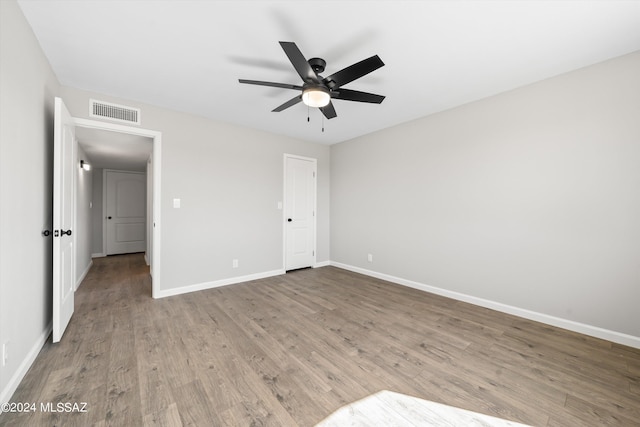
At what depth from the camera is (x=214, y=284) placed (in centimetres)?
392

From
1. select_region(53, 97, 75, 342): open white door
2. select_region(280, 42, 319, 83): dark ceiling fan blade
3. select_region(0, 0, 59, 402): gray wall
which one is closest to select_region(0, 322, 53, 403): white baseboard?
select_region(0, 0, 59, 402): gray wall

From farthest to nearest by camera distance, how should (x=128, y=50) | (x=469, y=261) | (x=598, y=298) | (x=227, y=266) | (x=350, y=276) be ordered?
(x=350, y=276), (x=227, y=266), (x=469, y=261), (x=598, y=298), (x=128, y=50)

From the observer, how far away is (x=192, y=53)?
2.30m

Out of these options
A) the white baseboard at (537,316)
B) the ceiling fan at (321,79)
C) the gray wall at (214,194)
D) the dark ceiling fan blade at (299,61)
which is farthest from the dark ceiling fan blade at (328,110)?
the white baseboard at (537,316)

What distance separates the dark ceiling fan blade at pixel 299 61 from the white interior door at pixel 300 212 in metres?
2.71

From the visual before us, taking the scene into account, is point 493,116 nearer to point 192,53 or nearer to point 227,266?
point 192,53

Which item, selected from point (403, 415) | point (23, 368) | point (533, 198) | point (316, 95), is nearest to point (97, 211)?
point (23, 368)

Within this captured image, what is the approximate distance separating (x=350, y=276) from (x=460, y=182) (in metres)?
2.33

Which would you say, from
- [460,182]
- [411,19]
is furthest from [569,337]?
[411,19]

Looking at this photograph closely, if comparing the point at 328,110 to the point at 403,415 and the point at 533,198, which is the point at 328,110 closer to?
the point at 533,198

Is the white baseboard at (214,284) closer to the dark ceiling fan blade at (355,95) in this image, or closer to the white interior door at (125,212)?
the dark ceiling fan blade at (355,95)

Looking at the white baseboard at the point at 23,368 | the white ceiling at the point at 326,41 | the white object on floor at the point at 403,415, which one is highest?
the white ceiling at the point at 326,41

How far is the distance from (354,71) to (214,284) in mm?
3444

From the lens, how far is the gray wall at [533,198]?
2.34 m
